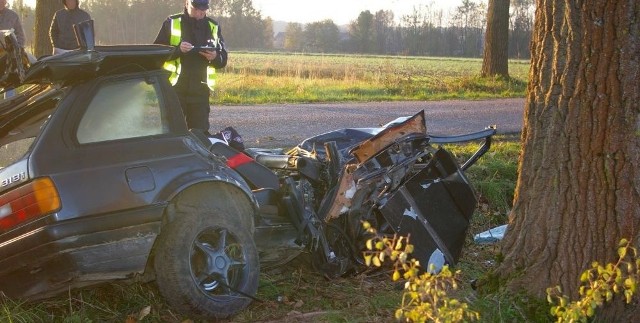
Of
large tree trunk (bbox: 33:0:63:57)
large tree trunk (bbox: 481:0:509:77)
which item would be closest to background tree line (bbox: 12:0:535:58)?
large tree trunk (bbox: 481:0:509:77)

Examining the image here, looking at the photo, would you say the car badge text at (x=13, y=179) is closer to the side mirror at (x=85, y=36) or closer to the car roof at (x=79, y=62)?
the car roof at (x=79, y=62)

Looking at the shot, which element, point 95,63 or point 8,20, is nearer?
point 95,63

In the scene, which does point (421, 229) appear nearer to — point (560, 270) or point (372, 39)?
point (560, 270)

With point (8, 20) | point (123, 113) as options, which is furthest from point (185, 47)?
point (8, 20)

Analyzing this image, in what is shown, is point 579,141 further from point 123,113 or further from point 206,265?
point 123,113

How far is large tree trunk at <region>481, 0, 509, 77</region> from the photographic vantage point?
20.0 m

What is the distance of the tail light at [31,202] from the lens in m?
4.12

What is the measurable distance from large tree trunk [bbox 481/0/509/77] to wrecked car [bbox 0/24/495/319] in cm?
1528

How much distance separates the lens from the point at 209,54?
7.30m

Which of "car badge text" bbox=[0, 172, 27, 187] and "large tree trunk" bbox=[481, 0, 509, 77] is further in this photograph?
"large tree trunk" bbox=[481, 0, 509, 77]

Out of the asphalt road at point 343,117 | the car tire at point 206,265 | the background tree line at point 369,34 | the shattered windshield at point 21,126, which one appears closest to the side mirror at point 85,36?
the shattered windshield at point 21,126

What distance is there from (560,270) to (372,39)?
2416 inches

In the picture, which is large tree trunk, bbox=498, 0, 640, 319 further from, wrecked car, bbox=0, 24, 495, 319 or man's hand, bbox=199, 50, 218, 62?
man's hand, bbox=199, 50, 218, 62

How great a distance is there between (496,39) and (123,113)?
16.9 meters
